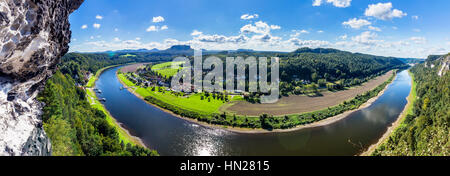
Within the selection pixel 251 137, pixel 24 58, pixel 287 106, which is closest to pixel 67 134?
pixel 24 58

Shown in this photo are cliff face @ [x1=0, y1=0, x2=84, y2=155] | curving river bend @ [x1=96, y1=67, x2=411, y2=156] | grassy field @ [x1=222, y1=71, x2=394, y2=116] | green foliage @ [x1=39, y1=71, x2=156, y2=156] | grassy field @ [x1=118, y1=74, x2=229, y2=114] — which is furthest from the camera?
grassy field @ [x1=118, y1=74, x2=229, y2=114]

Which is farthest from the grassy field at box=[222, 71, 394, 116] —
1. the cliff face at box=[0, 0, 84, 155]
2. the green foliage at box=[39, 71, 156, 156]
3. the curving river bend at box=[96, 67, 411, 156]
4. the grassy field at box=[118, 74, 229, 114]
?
the cliff face at box=[0, 0, 84, 155]

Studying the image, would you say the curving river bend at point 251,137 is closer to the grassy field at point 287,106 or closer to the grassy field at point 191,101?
the grassy field at point 191,101

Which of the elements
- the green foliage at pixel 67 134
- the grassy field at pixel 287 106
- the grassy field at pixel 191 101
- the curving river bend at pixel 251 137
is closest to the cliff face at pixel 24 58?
the green foliage at pixel 67 134

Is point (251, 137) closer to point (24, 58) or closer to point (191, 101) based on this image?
point (191, 101)

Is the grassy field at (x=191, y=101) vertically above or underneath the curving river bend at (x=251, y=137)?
above

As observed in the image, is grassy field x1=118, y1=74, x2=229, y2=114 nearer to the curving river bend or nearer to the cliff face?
the curving river bend

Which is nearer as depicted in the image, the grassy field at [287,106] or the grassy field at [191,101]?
the grassy field at [287,106]

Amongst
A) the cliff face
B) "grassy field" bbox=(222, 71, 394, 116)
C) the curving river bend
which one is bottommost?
the curving river bend
